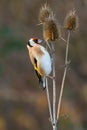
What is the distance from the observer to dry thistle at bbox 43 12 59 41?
4.68m

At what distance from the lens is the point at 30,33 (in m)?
12.3

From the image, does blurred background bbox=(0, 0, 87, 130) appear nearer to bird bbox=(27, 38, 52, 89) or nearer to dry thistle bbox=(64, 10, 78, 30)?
dry thistle bbox=(64, 10, 78, 30)

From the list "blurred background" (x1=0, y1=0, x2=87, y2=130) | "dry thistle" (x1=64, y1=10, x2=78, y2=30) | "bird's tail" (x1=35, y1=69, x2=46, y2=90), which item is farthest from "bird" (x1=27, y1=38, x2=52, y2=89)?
"blurred background" (x1=0, y1=0, x2=87, y2=130)

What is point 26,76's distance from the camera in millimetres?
13234

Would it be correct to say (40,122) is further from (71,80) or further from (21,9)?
(21,9)

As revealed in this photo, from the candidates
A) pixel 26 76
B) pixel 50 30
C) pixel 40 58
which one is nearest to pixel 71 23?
pixel 50 30

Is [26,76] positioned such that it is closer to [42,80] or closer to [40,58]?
[42,80]

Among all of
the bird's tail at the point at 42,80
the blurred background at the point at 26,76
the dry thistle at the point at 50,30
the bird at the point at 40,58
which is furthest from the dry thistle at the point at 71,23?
the blurred background at the point at 26,76

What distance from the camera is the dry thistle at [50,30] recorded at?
15.3 feet

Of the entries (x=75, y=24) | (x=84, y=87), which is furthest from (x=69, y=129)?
(x=75, y=24)

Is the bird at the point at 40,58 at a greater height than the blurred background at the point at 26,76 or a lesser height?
greater

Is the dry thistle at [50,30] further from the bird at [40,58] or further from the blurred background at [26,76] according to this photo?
the blurred background at [26,76]

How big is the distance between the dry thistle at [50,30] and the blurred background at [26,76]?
6.73 metres

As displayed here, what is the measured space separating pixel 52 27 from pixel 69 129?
6.16m
